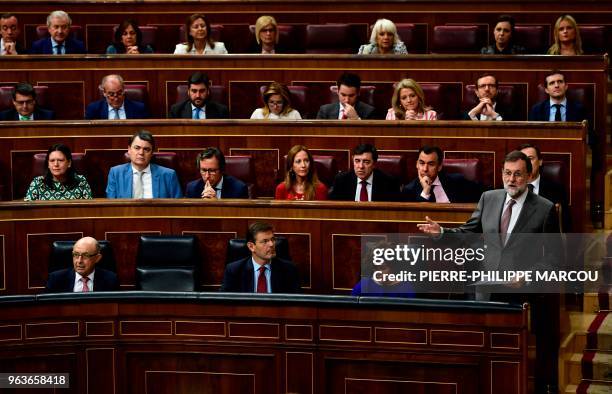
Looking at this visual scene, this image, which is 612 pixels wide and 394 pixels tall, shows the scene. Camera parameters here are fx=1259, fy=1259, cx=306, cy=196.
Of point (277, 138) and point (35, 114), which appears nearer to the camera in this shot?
point (277, 138)

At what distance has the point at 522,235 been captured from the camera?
356cm

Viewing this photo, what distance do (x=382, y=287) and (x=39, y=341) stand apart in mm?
969

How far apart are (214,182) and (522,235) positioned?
118 cm

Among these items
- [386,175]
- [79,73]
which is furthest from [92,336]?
[79,73]

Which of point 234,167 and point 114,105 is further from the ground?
point 114,105

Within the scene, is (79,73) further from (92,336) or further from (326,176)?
(92,336)

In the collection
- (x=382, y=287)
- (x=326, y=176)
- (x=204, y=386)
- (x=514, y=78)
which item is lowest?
(x=204, y=386)

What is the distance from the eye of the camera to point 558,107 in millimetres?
4652

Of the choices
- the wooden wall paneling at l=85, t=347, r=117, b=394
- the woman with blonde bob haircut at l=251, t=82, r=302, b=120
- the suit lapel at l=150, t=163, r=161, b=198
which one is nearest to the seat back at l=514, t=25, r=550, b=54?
the woman with blonde bob haircut at l=251, t=82, r=302, b=120

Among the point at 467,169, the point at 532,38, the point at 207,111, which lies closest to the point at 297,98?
the point at 207,111

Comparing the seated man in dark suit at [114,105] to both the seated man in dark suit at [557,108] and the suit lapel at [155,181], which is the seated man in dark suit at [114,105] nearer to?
the suit lapel at [155,181]

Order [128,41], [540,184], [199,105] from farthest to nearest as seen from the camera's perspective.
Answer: [128,41]
[199,105]
[540,184]

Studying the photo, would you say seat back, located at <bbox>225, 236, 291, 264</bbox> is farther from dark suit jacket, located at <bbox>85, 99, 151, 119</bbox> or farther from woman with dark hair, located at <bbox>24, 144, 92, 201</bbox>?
dark suit jacket, located at <bbox>85, 99, 151, 119</bbox>

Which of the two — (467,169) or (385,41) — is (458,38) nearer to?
(385,41)
